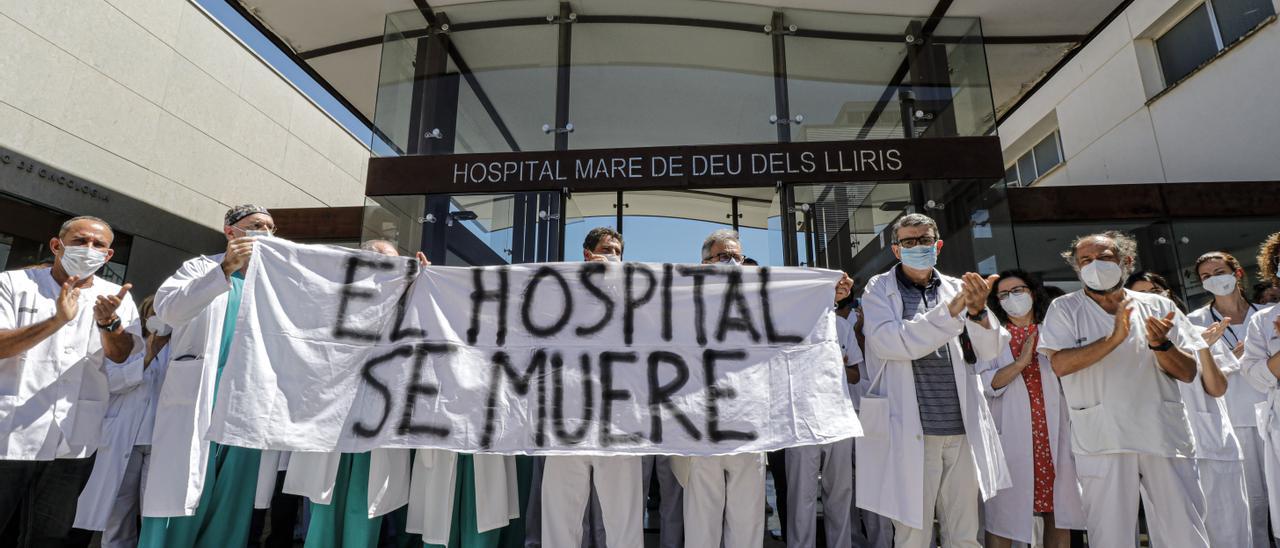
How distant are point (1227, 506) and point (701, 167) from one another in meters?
4.88

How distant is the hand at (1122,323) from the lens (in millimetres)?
3148

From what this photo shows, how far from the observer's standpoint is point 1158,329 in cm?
318

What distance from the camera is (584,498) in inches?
131

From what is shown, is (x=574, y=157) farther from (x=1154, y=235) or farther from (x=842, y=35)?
(x=1154, y=235)

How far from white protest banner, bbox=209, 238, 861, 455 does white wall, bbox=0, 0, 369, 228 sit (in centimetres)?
642

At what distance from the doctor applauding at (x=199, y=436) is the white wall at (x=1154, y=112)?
34.9 ft

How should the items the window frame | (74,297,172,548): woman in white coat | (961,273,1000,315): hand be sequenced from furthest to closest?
the window frame, (74,297,172,548): woman in white coat, (961,273,1000,315): hand

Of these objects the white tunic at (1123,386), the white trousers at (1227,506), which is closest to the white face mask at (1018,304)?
the white tunic at (1123,386)

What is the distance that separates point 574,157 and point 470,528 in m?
4.45

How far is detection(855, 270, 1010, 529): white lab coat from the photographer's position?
10.2 ft

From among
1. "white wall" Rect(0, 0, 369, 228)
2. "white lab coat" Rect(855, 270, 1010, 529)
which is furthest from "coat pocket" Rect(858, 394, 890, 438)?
"white wall" Rect(0, 0, 369, 228)

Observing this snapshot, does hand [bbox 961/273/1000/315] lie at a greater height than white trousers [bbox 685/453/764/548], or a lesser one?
greater

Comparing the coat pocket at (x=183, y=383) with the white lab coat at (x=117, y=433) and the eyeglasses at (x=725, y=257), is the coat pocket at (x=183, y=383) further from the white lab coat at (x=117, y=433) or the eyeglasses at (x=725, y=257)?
the eyeglasses at (x=725, y=257)

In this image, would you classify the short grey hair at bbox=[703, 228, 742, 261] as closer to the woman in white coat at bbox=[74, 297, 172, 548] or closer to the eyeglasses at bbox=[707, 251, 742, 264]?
the eyeglasses at bbox=[707, 251, 742, 264]
